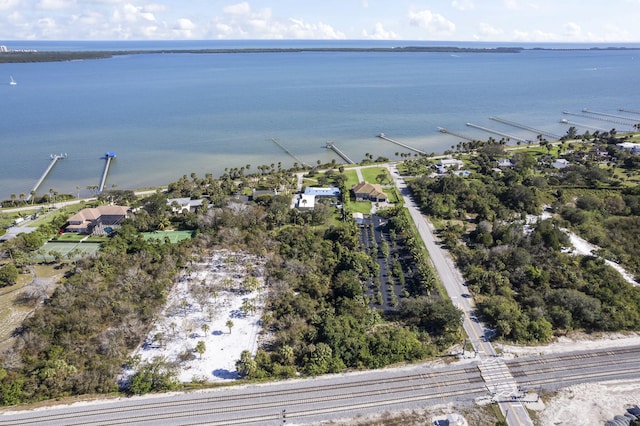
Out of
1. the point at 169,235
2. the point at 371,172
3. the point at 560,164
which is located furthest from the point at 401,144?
the point at 169,235

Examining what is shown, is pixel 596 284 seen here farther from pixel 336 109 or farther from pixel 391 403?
pixel 336 109

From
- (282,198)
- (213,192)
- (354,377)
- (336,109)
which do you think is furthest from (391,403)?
(336,109)

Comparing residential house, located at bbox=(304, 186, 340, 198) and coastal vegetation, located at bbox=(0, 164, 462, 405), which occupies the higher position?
residential house, located at bbox=(304, 186, 340, 198)

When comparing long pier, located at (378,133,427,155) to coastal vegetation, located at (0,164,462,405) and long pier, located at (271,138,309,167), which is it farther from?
coastal vegetation, located at (0,164,462,405)

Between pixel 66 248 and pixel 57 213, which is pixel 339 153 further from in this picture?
pixel 66 248

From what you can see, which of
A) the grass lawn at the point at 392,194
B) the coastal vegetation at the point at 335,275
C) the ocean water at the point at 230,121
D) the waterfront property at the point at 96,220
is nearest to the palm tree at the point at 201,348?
the coastal vegetation at the point at 335,275

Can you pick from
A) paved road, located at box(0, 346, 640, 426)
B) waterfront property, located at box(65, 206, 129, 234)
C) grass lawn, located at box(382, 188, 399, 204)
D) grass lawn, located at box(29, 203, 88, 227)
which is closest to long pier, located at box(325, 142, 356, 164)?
grass lawn, located at box(382, 188, 399, 204)
